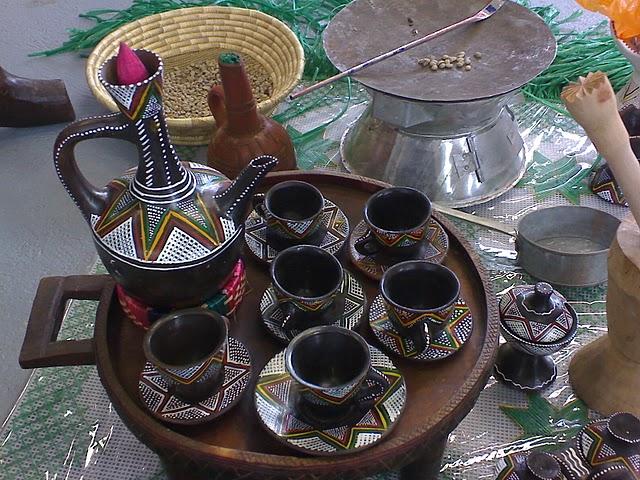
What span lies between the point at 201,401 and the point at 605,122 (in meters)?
0.44

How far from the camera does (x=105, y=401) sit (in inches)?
37.2

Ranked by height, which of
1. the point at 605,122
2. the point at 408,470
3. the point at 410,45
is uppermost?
the point at 605,122

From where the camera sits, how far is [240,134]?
1.08 m

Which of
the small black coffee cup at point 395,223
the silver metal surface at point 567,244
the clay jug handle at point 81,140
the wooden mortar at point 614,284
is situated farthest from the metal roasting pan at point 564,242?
the clay jug handle at point 81,140

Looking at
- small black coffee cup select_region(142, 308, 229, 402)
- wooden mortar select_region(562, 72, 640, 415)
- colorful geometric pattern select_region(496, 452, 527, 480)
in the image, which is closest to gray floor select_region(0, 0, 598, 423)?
small black coffee cup select_region(142, 308, 229, 402)

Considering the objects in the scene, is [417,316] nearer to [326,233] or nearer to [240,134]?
[326,233]

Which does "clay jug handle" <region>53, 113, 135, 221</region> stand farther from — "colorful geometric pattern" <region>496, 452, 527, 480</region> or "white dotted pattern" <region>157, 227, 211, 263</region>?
"colorful geometric pattern" <region>496, 452, 527, 480</region>

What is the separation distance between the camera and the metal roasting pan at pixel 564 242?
99 centimetres

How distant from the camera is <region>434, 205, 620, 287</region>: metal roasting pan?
39.1 inches

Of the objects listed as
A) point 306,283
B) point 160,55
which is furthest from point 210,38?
point 306,283

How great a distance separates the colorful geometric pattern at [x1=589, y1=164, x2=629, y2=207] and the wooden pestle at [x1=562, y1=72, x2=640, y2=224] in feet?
1.70

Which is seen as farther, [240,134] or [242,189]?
[240,134]

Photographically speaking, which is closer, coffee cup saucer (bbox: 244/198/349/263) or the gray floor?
coffee cup saucer (bbox: 244/198/349/263)

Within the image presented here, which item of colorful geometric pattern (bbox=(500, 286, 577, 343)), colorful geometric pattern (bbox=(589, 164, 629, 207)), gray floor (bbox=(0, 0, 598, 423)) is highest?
colorful geometric pattern (bbox=(500, 286, 577, 343))
